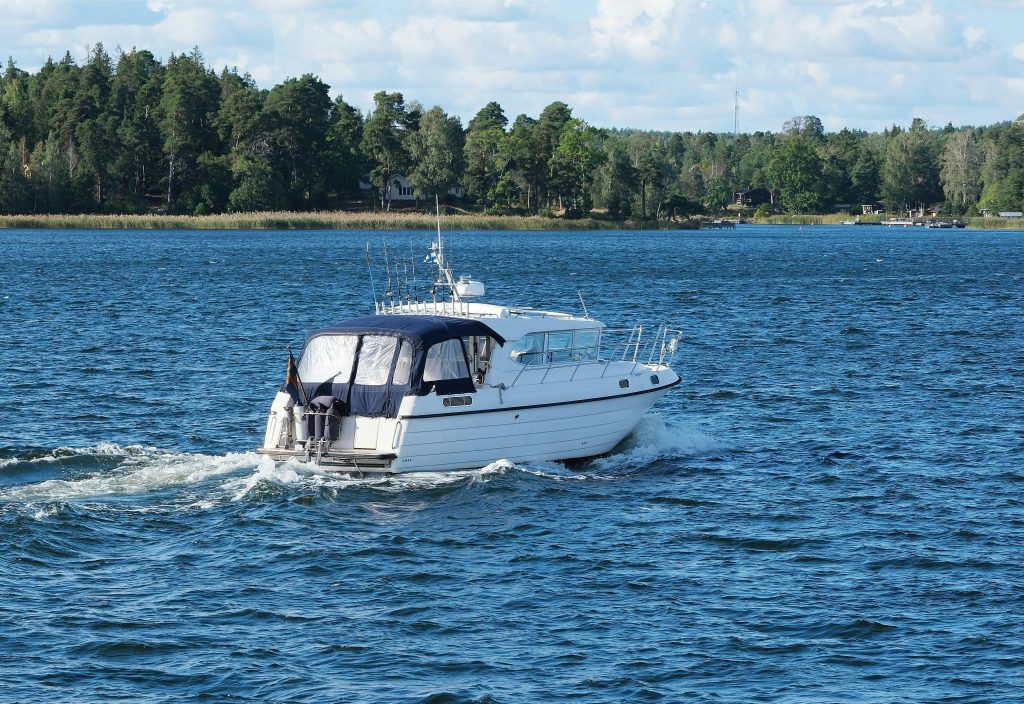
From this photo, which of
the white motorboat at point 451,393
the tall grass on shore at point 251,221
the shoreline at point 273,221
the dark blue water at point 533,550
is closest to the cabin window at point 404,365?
the white motorboat at point 451,393

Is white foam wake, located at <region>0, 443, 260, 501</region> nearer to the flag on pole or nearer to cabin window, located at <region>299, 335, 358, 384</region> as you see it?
the flag on pole

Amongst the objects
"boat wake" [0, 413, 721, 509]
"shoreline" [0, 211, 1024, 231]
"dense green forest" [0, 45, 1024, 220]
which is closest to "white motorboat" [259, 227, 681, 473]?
"boat wake" [0, 413, 721, 509]

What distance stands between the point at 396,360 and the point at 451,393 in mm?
1272

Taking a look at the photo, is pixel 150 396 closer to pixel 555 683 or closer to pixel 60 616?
pixel 60 616

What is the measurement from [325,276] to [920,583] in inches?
2702

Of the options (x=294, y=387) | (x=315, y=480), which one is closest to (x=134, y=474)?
(x=294, y=387)

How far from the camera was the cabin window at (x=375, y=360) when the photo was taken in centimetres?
2575

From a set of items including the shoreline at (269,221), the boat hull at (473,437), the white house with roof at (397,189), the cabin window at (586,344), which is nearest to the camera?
the boat hull at (473,437)

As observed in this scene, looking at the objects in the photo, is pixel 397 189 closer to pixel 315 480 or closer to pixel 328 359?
pixel 328 359

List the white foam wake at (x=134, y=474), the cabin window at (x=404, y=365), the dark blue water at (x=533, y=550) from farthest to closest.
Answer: the cabin window at (x=404, y=365), the white foam wake at (x=134, y=474), the dark blue water at (x=533, y=550)

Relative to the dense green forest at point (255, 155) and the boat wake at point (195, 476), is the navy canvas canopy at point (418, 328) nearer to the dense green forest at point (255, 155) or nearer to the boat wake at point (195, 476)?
the boat wake at point (195, 476)

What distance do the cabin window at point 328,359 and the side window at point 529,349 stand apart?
3365 millimetres

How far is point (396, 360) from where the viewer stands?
84.5ft

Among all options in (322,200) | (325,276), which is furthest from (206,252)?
(322,200)
